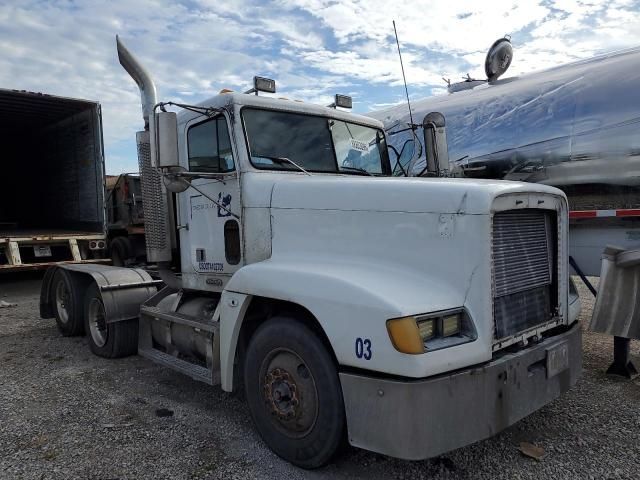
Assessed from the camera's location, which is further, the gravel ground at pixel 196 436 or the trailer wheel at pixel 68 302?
the trailer wheel at pixel 68 302

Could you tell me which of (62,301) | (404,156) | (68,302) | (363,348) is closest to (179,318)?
(363,348)

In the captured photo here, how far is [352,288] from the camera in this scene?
2.83 meters

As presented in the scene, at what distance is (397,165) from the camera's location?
5.08 meters

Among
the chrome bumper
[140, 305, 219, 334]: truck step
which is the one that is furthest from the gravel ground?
[140, 305, 219, 334]: truck step

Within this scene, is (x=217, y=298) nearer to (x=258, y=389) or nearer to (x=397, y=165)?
(x=258, y=389)

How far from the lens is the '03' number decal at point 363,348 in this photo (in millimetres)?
2723

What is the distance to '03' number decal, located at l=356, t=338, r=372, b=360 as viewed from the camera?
2.72m

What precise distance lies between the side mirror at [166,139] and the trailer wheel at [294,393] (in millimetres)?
1364

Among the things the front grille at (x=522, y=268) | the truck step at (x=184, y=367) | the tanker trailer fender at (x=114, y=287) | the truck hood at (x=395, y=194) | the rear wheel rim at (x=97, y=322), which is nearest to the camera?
the truck hood at (x=395, y=194)

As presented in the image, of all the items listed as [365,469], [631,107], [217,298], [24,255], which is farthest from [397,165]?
[24,255]

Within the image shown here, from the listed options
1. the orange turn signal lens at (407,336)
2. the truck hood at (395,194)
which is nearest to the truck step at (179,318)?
the truck hood at (395,194)

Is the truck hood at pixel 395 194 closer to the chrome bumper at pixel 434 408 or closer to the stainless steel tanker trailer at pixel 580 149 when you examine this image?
the chrome bumper at pixel 434 408

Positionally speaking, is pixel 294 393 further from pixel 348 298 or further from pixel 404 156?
pixel 404 156

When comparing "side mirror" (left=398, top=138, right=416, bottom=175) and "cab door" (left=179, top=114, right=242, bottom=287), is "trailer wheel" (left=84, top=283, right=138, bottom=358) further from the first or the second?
"side mirror" (left=398, top=138, right=416, bottom=175)
